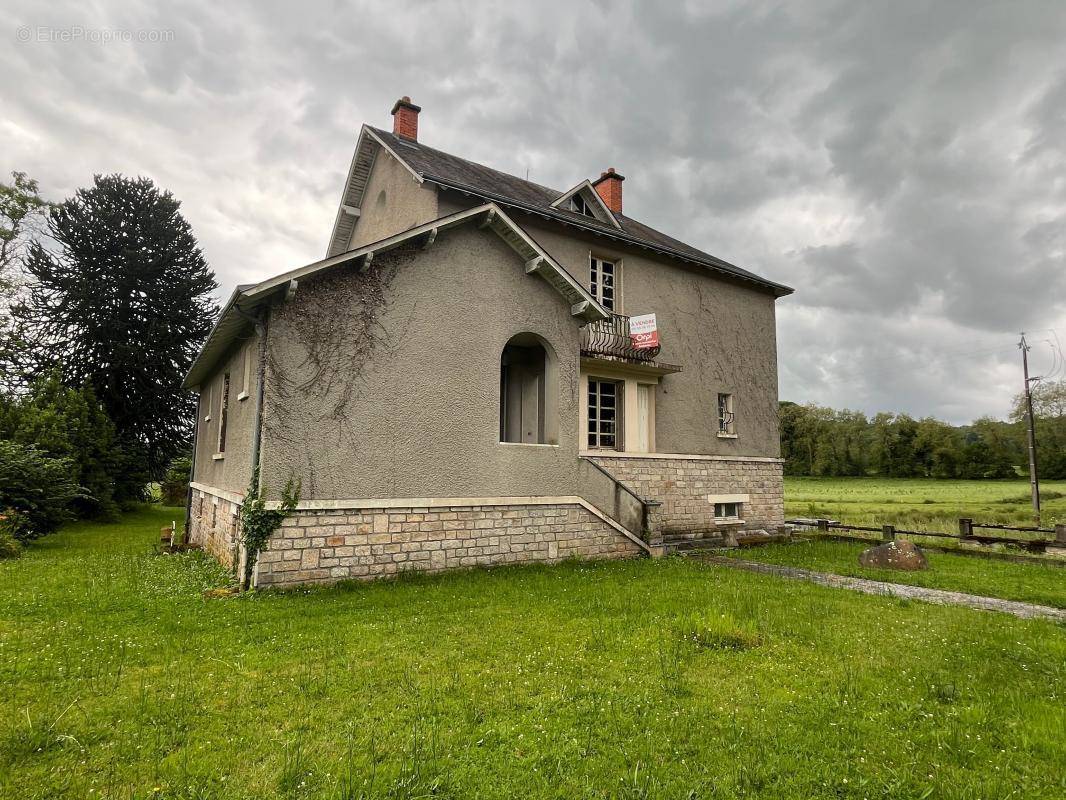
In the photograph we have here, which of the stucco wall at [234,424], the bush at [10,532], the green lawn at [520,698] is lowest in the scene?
the green lawn at [520,698]

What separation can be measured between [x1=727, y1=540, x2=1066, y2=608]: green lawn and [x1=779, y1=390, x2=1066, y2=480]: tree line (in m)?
43.6

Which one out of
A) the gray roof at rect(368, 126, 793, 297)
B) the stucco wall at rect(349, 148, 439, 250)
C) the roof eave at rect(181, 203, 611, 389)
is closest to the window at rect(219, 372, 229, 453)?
the roof eave at rect(181, 203, 611, 389)

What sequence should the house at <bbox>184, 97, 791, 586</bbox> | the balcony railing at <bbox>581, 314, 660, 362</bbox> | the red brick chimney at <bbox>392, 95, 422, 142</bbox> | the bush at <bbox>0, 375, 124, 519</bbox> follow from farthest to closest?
the bush at <bbox>0, 375, 124, 519</bbox>, the red brick chimney at <bbox>392, 95, 422, 142</bbox>, the balcony railing at <bbox>581, 314, 660, 362</bbox>, the house at <bbox>184, 97, 791, 586</bbox>

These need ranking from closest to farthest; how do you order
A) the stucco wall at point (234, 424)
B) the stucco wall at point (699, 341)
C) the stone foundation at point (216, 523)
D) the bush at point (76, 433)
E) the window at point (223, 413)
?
the stucco wall at point (234, 424) < the stone foundation at point (216, 523) < the window at point (223, 413) < the stucco wall at point (699, 341) < the bush at point (76, 433)

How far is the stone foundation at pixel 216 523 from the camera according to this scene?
32.0 feet

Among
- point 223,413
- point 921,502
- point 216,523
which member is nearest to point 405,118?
point 223,413

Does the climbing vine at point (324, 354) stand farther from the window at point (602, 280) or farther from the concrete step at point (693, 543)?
the concrete step at point (693, 543)

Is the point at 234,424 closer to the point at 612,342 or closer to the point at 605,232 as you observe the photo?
the point at 612,342

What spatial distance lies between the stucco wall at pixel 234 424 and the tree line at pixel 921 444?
183 feet

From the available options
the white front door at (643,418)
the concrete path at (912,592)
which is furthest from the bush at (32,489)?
the concrete path at (912,592)

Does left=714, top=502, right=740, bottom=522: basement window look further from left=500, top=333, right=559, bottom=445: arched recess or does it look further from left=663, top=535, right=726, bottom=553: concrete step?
left=500, top=333, right=559, bottom=445: arched recess

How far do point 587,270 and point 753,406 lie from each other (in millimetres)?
7148

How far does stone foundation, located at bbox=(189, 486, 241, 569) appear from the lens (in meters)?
9.74

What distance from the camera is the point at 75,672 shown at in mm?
4867
